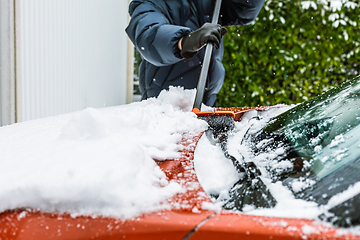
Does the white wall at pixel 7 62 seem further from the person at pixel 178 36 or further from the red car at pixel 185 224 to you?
the red car at pixel 185 224

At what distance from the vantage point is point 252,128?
1.08 metres

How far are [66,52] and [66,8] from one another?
1.97ft

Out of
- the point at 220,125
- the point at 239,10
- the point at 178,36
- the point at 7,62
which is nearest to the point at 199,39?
the point at 178,36

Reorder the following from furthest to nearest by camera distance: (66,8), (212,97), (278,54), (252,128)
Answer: (278,54), (66,8), (212,97), (252,128)

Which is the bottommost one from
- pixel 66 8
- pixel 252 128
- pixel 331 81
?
pixel 331 81

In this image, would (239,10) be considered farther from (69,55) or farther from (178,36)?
(69,55)

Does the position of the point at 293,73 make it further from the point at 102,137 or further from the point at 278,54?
the point at 102,137

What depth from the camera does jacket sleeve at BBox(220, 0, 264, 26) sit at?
2.33 m

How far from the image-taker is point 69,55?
3.91 metres

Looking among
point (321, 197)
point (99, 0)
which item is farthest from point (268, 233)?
point (99, 0)

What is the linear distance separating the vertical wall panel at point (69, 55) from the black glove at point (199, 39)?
2037 millimetres

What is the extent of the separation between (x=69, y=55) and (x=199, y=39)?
110 inches

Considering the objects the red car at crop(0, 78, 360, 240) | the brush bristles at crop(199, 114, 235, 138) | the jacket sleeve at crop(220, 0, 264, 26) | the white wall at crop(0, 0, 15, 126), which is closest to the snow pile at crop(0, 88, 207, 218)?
the red car at crop(0, 78, 360, 240)

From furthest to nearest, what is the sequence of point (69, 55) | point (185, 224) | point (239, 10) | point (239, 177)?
1. point (69, 55)
2. point (239, 10)
3. point (239, 177)
4. point (185, 224)
